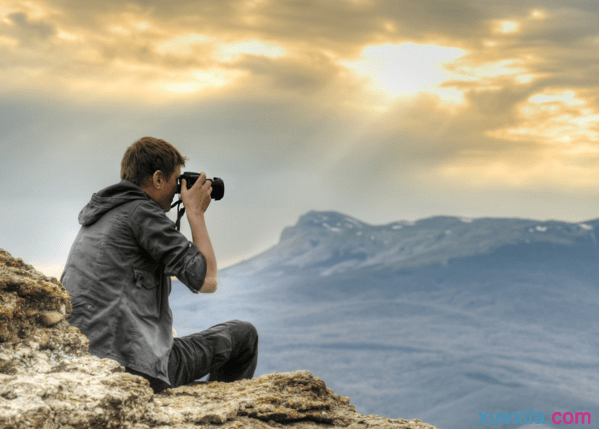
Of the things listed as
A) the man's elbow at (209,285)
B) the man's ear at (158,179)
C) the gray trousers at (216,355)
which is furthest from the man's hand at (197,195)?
the gray trousers at (216,355)

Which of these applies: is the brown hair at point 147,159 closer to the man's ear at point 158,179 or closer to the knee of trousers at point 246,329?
the man's ear at point 158,179

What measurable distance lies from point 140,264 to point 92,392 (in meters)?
1.35

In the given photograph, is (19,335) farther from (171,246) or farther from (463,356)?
(463,356)

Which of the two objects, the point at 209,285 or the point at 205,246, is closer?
the point at 209,285

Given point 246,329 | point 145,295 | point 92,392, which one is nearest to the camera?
point 92,392

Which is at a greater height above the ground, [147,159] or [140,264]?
[147,159]

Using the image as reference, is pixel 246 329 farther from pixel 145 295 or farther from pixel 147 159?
pixel 147 159

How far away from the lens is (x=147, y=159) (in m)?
4.37

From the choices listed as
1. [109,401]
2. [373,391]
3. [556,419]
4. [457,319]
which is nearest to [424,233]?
[457,319]

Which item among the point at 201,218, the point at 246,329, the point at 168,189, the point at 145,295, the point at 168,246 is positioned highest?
the point at 168,189

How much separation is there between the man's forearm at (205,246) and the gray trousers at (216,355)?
1.96ft

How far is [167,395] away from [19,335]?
124 centimetres

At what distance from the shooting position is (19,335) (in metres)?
3.31

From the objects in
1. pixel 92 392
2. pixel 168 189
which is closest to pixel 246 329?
pixel 168 189
